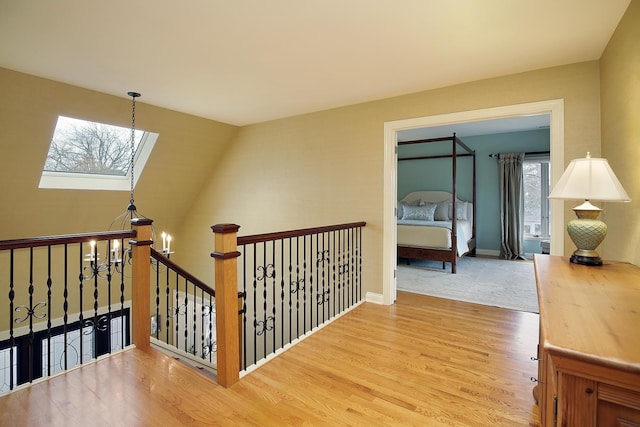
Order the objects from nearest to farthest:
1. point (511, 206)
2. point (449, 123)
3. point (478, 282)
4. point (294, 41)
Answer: point (294, 41), point (449, 123), point (478, 282), point (511, 206)

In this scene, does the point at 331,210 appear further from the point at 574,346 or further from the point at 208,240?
the point at 574,346

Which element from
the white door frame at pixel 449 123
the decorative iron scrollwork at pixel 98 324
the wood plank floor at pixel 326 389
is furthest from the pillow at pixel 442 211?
the decorative iron scrollwork at pixel 98 324

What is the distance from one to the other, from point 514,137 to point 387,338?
548 cm

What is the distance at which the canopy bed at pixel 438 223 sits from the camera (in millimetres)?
5031

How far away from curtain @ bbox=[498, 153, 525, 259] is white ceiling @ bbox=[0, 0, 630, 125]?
388 cm

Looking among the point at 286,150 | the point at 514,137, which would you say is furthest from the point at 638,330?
the point at 514,137

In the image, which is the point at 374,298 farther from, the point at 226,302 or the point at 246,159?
the point at 246,159

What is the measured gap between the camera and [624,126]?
78.0 inches

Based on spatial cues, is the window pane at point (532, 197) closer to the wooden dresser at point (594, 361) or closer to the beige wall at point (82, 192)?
the beige wall at point (82, 192)

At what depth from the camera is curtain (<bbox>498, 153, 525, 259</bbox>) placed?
611 centimetres

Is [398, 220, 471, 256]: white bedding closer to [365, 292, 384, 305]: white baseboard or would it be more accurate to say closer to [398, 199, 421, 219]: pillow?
[398, 199, 421, 219]: pillow

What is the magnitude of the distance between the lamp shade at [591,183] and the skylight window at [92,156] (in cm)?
450

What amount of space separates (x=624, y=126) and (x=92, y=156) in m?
5.37

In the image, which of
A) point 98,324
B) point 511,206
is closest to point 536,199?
point 511,206
